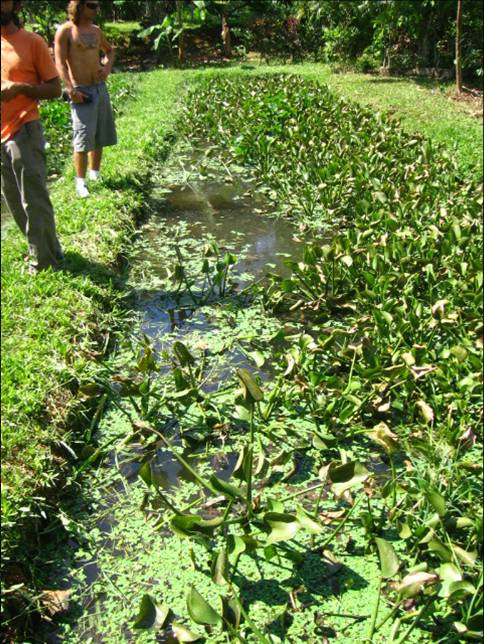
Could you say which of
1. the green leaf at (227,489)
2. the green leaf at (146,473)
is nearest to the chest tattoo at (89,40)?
the green leaf at (146,473)

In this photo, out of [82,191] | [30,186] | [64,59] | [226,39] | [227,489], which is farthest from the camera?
[226,39]

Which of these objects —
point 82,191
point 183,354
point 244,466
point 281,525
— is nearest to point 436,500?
point 281,525

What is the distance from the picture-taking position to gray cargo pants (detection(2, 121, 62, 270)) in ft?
10.7

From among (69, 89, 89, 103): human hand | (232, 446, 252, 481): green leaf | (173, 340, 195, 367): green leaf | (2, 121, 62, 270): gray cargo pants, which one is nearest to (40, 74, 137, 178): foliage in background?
(69, 89, 89, 103): human hand

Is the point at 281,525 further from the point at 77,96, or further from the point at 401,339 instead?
the point at 77,96

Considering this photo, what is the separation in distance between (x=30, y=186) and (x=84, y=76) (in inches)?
77.4

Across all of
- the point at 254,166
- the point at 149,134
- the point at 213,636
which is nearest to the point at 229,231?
the point at 254,166

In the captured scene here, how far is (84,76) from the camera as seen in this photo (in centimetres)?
487

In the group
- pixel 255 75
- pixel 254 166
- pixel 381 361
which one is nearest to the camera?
pixel 381 361

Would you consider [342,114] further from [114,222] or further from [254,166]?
[114,222]

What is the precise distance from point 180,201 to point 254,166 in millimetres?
1371

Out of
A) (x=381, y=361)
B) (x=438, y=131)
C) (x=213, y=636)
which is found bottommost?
(x=213, y=636)

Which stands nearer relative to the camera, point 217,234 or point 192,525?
point 192,525

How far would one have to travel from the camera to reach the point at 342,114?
315 inches
